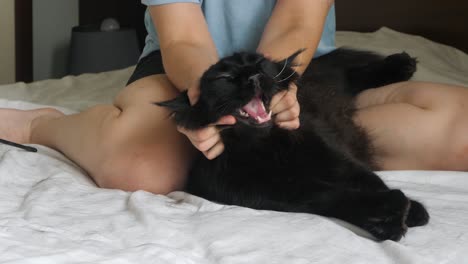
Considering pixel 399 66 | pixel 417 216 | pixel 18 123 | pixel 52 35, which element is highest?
pixel 399 66

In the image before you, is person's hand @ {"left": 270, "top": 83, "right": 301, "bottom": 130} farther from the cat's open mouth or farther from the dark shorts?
the dark shorts

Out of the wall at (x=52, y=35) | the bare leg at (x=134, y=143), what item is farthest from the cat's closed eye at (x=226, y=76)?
the wall at (x=52, y=35)

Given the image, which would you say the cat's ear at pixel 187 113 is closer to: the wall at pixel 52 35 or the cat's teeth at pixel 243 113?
the cat's teeth at pixel 243 113

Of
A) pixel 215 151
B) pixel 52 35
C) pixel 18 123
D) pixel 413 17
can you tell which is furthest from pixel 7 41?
pixel 215 151

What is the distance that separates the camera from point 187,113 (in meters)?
0.82

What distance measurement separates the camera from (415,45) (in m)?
2.04

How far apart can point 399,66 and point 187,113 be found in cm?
71

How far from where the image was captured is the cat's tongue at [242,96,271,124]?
0.78 metres

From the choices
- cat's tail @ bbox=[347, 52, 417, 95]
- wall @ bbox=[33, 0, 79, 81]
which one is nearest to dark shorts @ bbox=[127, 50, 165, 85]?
cat's tail @ bbox=[347, 52, 417, 95]

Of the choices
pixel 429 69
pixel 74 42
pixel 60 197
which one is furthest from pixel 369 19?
pixel 60 197

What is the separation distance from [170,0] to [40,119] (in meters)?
0.43

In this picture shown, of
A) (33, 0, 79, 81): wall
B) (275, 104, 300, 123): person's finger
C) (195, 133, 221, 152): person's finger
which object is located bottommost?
(33, 0, 79, 81): wall

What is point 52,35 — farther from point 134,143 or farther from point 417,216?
point 417,216

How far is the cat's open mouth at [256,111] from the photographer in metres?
0.78
